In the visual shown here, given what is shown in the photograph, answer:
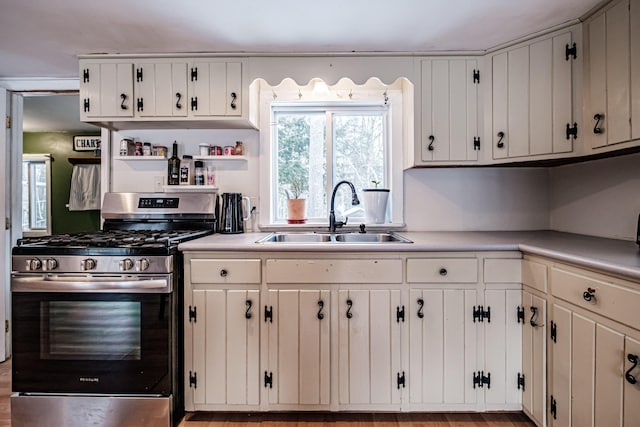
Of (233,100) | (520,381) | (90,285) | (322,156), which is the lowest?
(520,381)

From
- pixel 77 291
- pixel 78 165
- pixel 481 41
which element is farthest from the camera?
pixel 78 165

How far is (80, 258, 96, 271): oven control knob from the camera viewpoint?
1668 mm

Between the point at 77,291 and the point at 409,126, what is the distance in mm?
2095

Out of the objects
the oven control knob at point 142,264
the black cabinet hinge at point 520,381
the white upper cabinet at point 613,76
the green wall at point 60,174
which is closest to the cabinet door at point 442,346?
the black cabinet hinge at point 520,381

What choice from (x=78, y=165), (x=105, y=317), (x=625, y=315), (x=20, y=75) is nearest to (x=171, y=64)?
(x=20, y=75)

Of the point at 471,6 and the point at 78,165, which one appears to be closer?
the point at 471,6

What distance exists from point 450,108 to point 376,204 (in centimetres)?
77

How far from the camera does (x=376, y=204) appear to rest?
2410mm

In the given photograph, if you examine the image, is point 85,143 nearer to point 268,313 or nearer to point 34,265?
point 34,265

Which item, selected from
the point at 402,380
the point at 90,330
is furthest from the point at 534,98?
the point at 90,330

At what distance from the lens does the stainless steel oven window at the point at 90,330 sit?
1.68 metres

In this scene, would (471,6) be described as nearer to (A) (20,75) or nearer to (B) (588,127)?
(B) (588,127)

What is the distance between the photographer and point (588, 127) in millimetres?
1760

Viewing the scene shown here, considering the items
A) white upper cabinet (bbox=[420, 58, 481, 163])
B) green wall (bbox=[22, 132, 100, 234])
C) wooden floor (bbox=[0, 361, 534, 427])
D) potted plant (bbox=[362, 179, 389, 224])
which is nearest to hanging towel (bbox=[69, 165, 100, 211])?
green wall (bbox=[22, 132, 100, 234])
